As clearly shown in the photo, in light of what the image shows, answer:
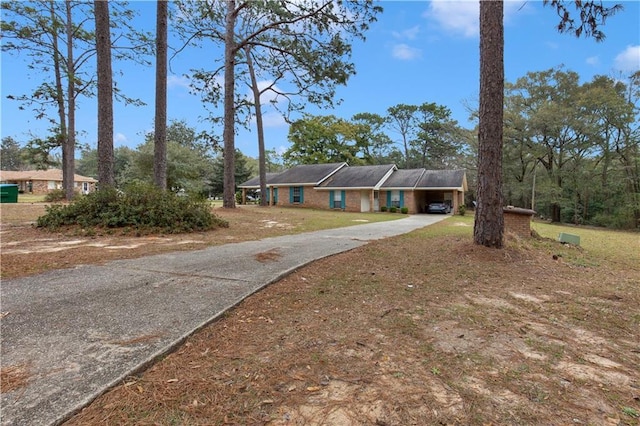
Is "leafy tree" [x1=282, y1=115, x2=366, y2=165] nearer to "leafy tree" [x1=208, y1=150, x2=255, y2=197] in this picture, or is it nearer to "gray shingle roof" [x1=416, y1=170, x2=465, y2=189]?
"leafy tree" [x1=208, y1=150, x2=255, y2=197]

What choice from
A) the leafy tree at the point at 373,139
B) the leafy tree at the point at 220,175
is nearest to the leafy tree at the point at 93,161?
the leafy tree at the point at 220,175

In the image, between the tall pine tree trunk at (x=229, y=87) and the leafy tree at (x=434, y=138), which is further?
the leafy tree at (x=434, y=138)

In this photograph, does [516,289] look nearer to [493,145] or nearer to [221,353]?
[493,145]

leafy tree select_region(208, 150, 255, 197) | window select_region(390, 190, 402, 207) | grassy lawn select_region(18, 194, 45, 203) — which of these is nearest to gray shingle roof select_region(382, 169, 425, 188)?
window select_region(390, 190, 402, 207)

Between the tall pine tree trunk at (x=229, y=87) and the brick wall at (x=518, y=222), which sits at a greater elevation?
the tall pine tree trunk at (x=229, y=87)

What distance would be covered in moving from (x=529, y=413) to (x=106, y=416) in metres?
2.41

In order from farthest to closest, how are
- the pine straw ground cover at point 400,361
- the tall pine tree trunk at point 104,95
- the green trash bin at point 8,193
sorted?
the green trash bin at point 8,193, the tall pine tree trunk at point 104,95, the pine straw ground cover at point 400,361

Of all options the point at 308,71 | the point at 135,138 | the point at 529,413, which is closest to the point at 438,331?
the point at 529,413

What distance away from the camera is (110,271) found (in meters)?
4.80

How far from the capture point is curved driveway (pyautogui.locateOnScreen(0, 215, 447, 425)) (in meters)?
A: 2.00

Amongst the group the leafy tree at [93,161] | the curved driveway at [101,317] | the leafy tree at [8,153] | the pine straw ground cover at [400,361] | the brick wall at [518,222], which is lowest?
the pine straw ground cover at [400,361]

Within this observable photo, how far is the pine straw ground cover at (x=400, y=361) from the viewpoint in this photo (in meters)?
1.89

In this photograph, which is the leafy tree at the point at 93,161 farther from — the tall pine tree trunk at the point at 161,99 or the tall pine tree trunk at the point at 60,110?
the tall pine tree trunk at the point at 161,99

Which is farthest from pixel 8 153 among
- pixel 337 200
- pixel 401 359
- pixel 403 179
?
pixel 401 359
